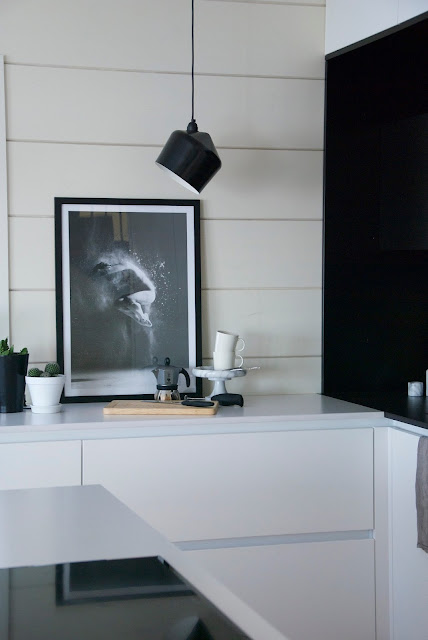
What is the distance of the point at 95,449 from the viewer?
8.95 ft

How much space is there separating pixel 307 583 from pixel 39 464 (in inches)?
36.8

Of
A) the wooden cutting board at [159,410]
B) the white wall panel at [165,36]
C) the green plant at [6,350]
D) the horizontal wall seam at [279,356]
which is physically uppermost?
the white wall panel at [165,36]

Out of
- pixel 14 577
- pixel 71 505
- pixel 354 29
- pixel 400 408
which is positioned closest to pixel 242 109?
pixel 354 29

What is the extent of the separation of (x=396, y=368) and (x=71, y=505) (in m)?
2.16

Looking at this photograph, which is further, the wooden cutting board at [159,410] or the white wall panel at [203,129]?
the white wall panel at [203,129]

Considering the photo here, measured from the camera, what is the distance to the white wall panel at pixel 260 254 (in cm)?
331

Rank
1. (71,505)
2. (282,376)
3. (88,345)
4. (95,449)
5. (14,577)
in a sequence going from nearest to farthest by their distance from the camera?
(14,577), (71,505), (95,449), (88,345), (282,376)

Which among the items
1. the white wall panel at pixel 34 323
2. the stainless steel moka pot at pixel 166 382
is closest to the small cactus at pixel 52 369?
the white wall panel at pixel 34 323

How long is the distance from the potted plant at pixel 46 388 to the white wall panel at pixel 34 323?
0.80ft

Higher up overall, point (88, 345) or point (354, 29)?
point (354, 29)

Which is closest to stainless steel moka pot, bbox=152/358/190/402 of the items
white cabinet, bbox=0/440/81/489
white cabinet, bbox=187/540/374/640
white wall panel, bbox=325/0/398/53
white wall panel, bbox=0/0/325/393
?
white wall panel, bbox=0/0/325/393

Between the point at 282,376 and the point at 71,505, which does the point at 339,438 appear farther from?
the point at 71,505

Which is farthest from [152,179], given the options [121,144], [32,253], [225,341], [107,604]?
[107,604]

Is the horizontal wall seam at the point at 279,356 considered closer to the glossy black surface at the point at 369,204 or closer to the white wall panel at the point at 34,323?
the glossy black surface at the point at 369,204
